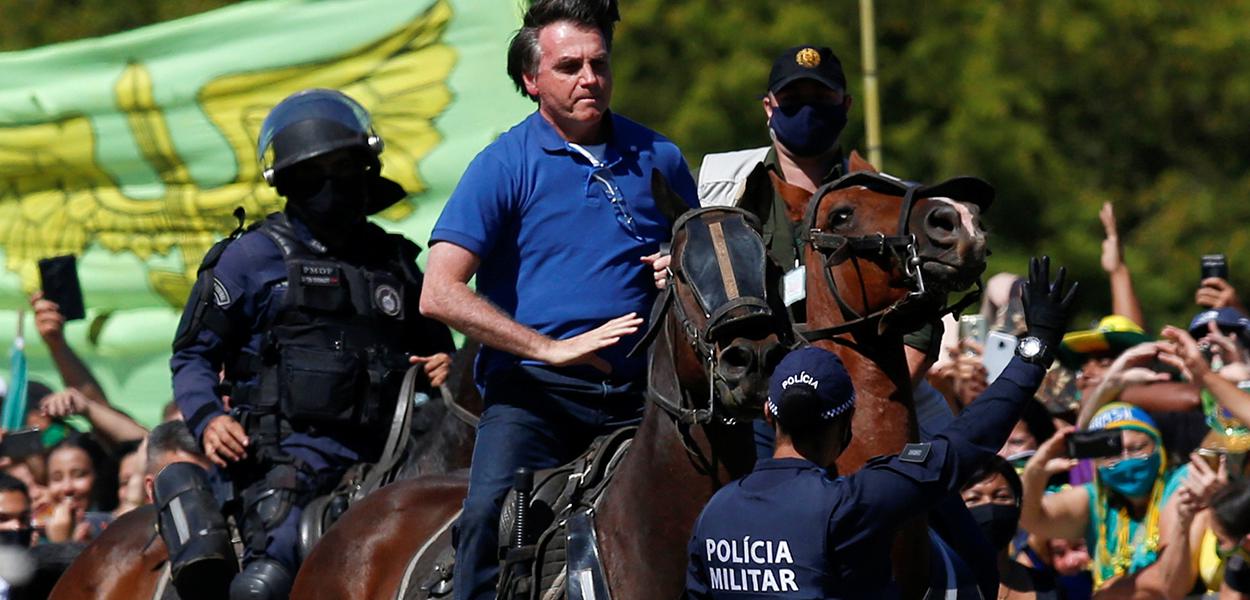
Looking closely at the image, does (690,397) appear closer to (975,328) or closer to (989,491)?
(989,491)

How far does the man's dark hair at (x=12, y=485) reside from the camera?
37.1 ft

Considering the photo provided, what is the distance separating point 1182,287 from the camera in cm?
1733

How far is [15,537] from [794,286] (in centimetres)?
556

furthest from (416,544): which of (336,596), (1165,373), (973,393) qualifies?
(1165,373)

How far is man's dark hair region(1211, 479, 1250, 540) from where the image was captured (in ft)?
27.0

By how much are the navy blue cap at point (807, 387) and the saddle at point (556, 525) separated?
3.28ft

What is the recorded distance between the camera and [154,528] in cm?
870

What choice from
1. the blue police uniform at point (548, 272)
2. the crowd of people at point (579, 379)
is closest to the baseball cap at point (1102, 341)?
the crowd of people at point (579, 379)

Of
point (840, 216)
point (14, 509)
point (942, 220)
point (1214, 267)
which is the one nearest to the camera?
point (942, 220)

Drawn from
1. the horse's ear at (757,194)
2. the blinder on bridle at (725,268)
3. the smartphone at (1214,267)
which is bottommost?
the smartphone at (1214,267)

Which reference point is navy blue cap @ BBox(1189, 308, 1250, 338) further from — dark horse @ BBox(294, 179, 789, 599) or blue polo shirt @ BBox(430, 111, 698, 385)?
dark horse @ BBox(294, 179, 789, 599)

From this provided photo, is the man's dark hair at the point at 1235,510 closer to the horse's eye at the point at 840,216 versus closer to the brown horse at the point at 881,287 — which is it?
the brown horse at the point at 881,287

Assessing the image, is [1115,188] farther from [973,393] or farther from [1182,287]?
[973,393]

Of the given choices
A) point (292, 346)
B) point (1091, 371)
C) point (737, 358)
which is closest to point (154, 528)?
point (292, 346)
